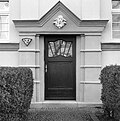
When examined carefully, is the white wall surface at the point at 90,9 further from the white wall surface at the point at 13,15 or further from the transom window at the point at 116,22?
the white wall surface at the point at 13,15

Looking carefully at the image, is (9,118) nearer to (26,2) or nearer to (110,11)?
(26,2)

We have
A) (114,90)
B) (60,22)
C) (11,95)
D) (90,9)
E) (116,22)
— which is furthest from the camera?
(116,22)

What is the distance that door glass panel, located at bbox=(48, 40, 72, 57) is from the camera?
360 inches

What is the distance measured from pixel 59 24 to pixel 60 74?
6.01ft

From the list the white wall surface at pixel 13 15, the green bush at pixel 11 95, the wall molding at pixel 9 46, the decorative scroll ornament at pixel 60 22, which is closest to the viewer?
the green bush at pixel 11 95

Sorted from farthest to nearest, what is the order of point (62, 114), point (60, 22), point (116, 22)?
point (116, 22) → point (60, 22) → point (62, 114)

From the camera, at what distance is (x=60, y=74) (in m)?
9.08

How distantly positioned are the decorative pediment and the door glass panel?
58 cm

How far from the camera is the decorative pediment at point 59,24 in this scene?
28.3ft

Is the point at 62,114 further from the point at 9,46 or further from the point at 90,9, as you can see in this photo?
the point at 90,9

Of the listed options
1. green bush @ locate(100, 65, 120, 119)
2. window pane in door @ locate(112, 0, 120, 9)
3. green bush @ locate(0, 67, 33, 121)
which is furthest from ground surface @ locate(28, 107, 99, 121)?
window pane in door @ locate(112, 0, 120, 9)

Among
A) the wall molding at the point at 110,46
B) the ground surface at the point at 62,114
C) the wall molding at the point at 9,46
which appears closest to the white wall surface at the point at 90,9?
the wall molding at the point at 110,46

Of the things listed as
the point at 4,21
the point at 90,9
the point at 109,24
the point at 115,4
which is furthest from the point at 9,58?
the point at 115,4

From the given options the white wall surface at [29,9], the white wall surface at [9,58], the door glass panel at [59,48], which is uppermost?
the white wall surface at [29,9]
